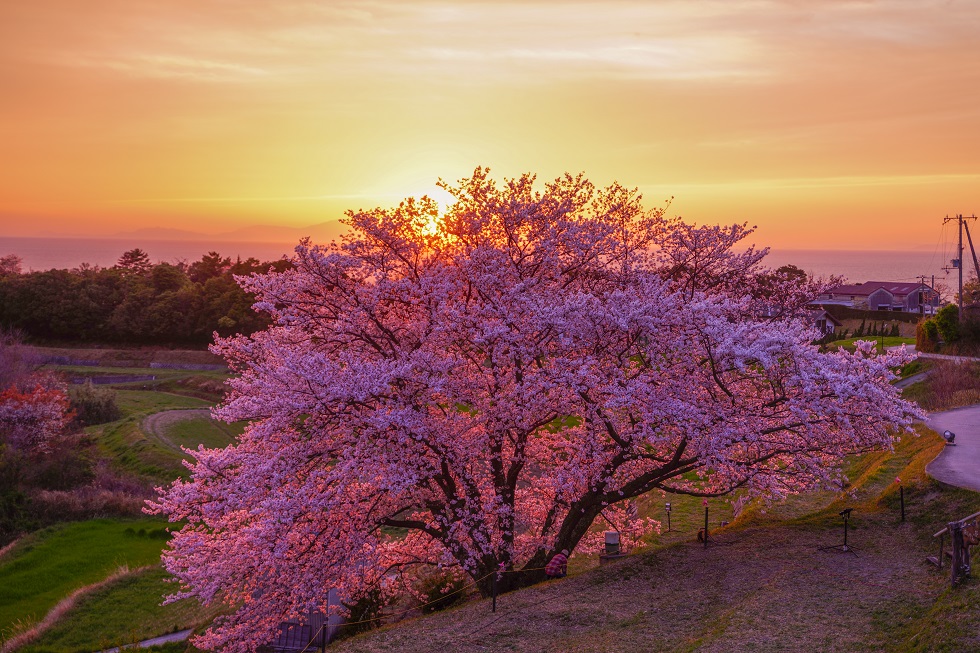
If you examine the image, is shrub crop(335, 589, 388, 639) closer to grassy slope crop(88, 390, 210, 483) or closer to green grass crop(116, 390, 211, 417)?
grassy slope crop(88, 390, 210, 483)

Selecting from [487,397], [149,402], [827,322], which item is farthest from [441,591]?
[827,322]

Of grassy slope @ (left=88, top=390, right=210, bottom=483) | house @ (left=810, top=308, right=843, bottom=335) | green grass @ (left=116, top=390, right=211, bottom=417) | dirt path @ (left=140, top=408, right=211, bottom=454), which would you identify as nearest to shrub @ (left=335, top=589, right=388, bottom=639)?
grassy slope @ (left=88, top=390, right=210, bottom=483)

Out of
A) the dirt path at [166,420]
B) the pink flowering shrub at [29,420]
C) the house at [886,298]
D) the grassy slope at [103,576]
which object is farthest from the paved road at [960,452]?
the house at [886,298]

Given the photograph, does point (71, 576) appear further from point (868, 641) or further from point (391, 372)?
point (868, 641)

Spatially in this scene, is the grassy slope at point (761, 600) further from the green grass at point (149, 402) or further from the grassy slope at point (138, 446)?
the green grass at point (149, 402)

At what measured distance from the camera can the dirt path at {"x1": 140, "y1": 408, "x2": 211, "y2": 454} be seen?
52.6m

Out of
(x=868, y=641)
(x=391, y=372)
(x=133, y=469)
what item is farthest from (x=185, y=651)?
(x=133, y=469)

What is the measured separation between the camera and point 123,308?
88.3 meters

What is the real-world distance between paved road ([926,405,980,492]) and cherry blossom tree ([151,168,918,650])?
4.17 m

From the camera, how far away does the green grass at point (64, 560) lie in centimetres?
3125

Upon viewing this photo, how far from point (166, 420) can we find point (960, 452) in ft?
167

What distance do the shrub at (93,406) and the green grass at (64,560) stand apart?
20.1m

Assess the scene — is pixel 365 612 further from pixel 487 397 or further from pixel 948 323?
pixel 948 323

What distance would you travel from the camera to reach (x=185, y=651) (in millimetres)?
24297
